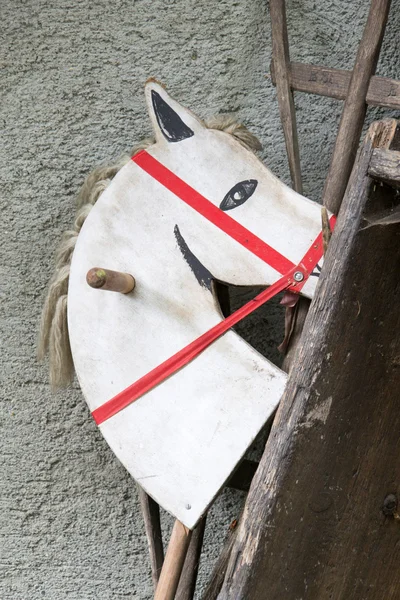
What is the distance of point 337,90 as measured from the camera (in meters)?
1.27

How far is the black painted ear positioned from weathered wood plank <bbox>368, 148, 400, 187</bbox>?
49 cm

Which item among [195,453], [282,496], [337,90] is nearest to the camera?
[282,496]

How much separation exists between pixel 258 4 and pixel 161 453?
786 mm

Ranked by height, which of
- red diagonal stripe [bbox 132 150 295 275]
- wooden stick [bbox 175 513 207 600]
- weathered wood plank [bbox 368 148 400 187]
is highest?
weathered wood plank [bbox 368 148 400 187]

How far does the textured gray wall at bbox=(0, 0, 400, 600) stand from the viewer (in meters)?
1.42

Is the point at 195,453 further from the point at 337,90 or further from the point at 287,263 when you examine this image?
the point at 337,90

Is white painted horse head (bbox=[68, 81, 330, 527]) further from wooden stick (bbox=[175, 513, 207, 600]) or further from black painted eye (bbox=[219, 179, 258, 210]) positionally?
wooden stick (bbox=[175, 513, 207, 600])

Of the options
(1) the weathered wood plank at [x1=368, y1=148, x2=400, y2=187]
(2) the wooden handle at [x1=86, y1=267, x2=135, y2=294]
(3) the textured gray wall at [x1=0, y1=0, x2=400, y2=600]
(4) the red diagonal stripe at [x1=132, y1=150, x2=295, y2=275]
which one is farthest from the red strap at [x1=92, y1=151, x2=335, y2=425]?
(1) the weathered wood plank at [x1=368, y1=148, x2=400, y2=187]

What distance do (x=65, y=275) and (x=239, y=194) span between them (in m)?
0.31

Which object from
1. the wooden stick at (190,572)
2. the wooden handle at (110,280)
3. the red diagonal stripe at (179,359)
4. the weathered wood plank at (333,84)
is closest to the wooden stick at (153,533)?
the wooden stick at (190,572)

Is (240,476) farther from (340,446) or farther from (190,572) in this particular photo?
(340,446)

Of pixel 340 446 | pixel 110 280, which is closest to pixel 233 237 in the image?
pixel 110 280

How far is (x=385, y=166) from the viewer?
804 mm

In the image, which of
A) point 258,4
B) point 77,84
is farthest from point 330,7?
point 77,84
